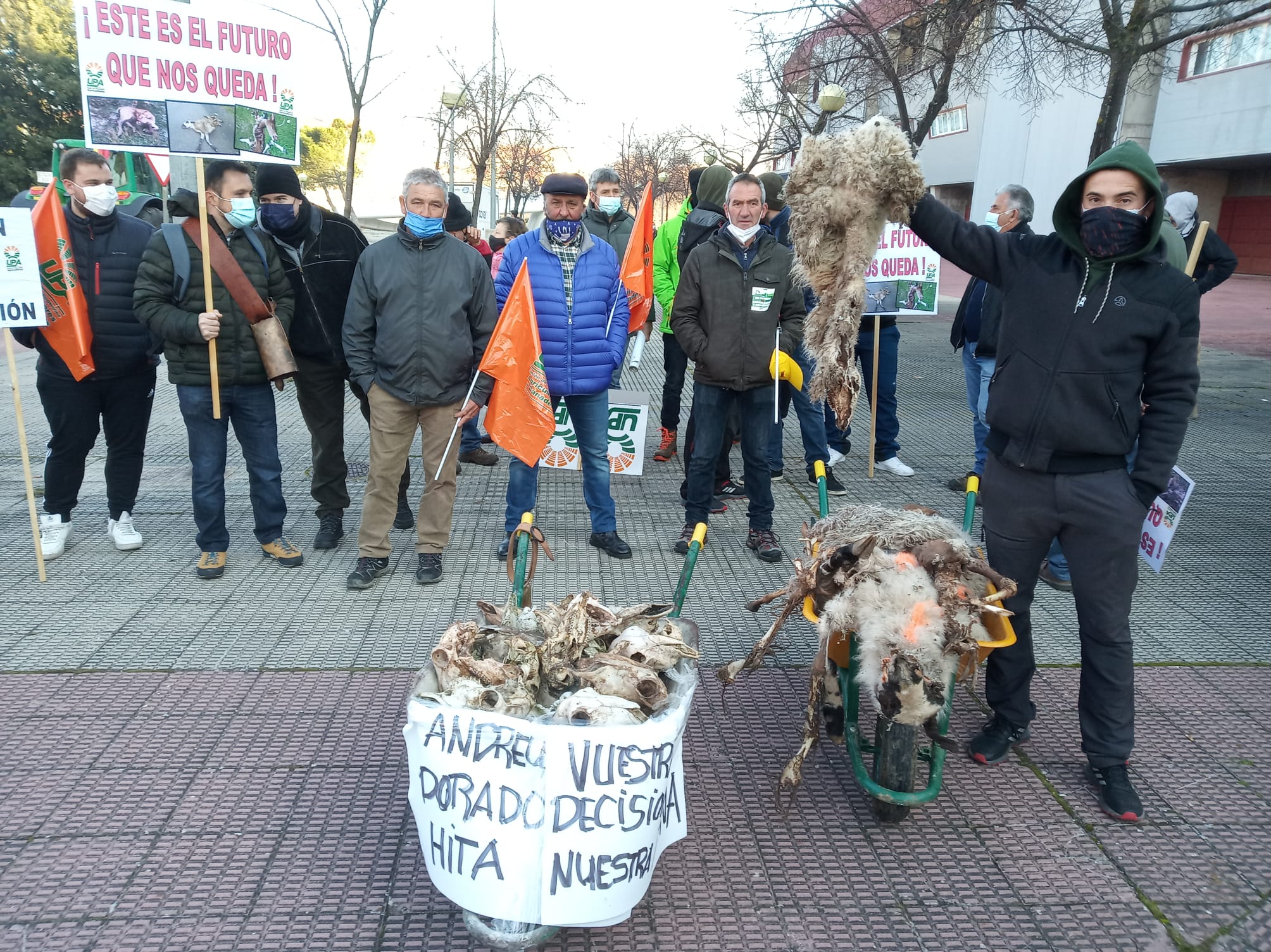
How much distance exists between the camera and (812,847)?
3.07 metres

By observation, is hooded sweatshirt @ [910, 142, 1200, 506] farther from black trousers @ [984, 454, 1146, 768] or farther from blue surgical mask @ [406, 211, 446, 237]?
blue surgical mask @ [406, 211, 446, 237]

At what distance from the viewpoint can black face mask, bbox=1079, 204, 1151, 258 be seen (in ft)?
9.80

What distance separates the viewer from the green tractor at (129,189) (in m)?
7.23

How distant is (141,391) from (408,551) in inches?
72.2

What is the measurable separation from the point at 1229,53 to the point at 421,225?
2511 centimetres

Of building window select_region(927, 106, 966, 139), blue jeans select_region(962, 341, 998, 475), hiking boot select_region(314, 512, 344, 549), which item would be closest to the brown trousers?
hiking boot select_region(314, 512, 344, 549)

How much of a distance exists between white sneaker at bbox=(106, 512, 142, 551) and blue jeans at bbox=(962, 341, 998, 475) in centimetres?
550

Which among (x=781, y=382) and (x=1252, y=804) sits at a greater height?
(x=781, y=382)

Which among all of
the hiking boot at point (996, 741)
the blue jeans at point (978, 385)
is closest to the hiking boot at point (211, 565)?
the hiking boot at point (996, 741)

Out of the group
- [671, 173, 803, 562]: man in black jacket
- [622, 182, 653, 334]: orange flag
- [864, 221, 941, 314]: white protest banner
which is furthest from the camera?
[864, 221, 941, 314]: white protest banner

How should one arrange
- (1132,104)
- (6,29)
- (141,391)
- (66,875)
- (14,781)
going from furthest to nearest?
(6,29), (1132,104), (141,391), (14,781), (66,875)

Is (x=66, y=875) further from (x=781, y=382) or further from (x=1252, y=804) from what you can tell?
(x=781, y=382)

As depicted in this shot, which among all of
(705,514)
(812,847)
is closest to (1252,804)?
(812,847)

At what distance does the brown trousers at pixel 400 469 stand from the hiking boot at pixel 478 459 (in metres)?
2.46
